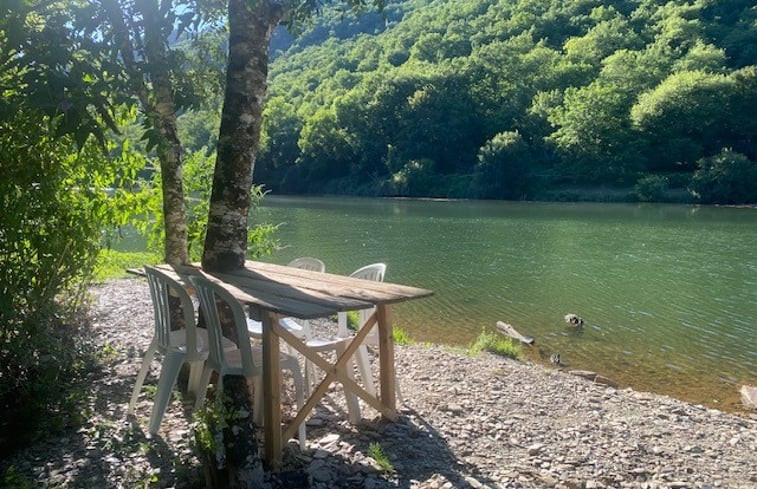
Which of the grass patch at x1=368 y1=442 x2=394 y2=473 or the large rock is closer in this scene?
the grass patch at x1=368 y1=442 x2=394 y2=473

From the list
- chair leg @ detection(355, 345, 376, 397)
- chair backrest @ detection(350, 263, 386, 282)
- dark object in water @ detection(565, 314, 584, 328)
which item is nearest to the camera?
chair leg @ detection(355, 345, 376, 397)

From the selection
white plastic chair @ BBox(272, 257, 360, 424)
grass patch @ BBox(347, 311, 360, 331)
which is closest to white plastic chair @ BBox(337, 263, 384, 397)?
white plastic chair @ BBox(272, 257, 360, 424)

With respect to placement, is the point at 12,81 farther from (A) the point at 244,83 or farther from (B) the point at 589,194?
(B) the point at 589,194

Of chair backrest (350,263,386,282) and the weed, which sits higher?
chair backrest (350,263,386,282)

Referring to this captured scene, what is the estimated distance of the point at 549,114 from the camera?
7488 cm

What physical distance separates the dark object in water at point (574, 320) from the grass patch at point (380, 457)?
31.3ft

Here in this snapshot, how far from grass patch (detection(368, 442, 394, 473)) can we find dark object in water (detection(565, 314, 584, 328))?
953cm

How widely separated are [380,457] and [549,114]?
75.8 m

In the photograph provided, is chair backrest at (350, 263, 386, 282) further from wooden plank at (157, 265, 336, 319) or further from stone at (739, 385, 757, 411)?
stone at (739, 385, 757, 411)

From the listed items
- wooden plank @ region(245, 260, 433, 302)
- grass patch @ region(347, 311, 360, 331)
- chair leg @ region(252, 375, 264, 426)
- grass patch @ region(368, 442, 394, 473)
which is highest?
wooden plank @ region(245, 260, 433, 302)

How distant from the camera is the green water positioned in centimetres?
1070

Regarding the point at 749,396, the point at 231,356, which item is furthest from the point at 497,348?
the point at 231,356

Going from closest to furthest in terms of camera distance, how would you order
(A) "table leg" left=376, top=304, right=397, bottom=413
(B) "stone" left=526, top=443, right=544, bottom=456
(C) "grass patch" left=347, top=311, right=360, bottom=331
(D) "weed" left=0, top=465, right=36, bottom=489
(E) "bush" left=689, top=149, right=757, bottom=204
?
(D) "weed" left=0, top=465, right=36, bottom=489 < (A) "table leg" left=376, top=304, right=397, bottom=413 < (B) "stone" left=526, top=443, right=544, bottom=456 < (C) "grass patch" left=347, top=311, right=360, bottom=331 < (E) "bush" left=689, top=149, right=757, bottom=204

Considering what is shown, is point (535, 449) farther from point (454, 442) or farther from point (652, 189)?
point (652, 189)
